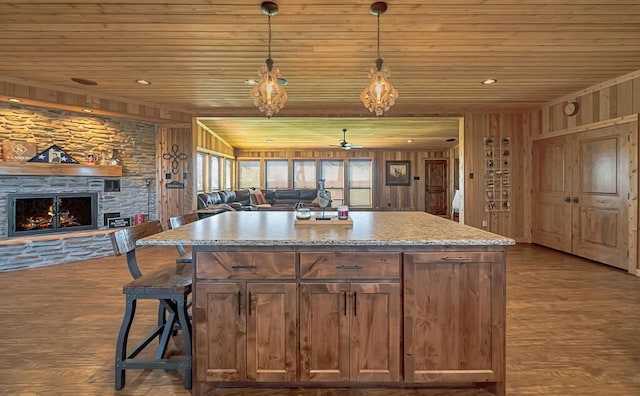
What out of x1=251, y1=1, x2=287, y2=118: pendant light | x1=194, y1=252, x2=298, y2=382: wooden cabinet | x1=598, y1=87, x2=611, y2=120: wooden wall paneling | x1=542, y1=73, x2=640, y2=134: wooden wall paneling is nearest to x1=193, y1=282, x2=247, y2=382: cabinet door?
x1=194, y1=252, x2=298, y2=382: wooden cabinet

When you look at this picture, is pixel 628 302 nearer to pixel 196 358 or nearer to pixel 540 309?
pixel 540 309

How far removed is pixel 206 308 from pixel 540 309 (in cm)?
299

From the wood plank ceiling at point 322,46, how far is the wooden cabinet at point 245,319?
2147 millimetres

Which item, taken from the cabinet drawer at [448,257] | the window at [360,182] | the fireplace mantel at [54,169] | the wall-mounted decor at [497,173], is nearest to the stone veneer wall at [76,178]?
the fireplace mantel at [54,169]

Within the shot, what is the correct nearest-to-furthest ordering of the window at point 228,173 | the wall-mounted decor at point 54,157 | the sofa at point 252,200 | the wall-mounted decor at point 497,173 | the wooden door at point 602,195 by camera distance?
the wooden door at point 602,195
the wall-mounted decor at point 54,157
the wall-mounted decor at point 497,173
the sofa at point 252,200
the window at point 228,173

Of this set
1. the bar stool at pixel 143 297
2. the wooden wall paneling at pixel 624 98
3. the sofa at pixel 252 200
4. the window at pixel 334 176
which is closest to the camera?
the bar stool at pixel 143 297

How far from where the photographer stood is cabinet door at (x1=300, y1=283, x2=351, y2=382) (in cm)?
175

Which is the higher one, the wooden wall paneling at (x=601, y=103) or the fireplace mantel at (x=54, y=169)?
the wooden wall paneling at (x=601, y=103)

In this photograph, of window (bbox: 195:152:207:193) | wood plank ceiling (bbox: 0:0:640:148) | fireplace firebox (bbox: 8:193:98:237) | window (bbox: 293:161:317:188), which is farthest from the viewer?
window (bbox: 293:161:317:188)

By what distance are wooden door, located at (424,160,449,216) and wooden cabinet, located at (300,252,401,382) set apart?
10.2 meters

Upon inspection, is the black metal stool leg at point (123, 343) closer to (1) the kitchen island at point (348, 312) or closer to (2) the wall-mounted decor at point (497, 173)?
(1) the kitchen island at point (348, 312)

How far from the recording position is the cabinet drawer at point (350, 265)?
1.74m

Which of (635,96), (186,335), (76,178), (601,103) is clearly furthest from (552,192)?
(76,178)

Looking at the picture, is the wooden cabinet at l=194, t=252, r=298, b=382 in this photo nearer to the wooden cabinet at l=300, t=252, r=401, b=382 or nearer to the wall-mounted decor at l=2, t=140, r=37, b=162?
the wooden cabinet at l=300, t=252, r=401, b=382
